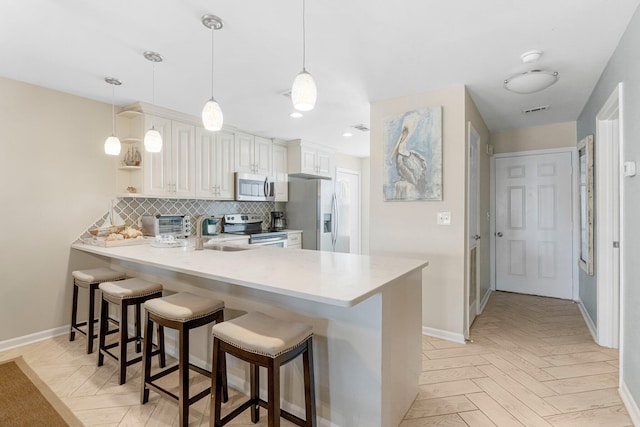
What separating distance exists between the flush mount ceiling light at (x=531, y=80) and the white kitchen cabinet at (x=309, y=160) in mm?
3147

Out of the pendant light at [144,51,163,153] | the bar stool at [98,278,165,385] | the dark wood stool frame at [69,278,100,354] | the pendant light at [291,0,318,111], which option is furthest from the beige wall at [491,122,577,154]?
the dark wood stool frame at [69,278,100,354]

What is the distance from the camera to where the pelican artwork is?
3074 mm

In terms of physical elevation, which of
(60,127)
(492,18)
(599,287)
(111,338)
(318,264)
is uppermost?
(492,18)

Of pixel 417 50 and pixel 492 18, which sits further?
pixel 417 50

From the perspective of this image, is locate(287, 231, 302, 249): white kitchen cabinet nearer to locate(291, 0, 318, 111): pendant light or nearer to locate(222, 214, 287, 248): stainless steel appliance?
locate(222, 214, 287, 248): stainless steel appliance

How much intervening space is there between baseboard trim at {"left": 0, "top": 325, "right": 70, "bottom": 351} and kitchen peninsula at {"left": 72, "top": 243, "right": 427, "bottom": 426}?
178 centimetres

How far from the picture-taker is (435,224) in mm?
3039

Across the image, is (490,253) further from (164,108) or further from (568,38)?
(164,108)

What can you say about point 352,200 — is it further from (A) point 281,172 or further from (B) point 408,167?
(B) point 408,167

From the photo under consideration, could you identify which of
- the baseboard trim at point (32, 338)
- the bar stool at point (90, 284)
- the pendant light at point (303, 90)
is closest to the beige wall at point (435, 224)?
the pendant light at point (303, 90)

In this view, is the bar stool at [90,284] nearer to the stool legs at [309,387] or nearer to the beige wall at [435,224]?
the stool legs at [309,387]

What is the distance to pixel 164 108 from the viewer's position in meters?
3.57

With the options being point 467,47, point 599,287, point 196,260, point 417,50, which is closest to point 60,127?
point 196,260

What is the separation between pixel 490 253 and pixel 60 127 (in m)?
5.45
